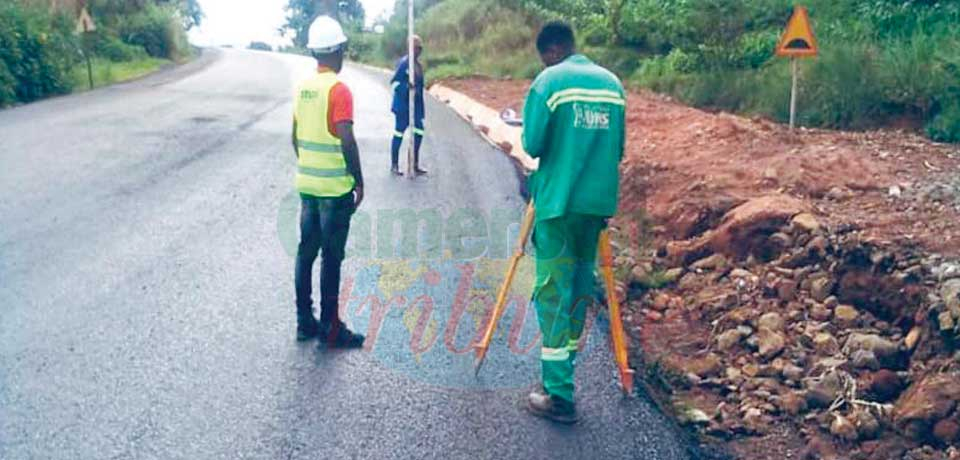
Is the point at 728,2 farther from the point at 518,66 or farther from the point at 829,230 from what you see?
the point at 829,230

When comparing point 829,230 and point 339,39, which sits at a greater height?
point 339,39

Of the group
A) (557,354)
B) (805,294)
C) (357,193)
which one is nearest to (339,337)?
(357,193)

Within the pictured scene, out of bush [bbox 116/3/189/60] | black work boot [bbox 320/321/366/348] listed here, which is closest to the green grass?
bush [bbox 116/3/189/60]

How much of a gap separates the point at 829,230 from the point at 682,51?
1282cm

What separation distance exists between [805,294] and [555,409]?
8.15ft

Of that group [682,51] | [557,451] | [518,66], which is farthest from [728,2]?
[557,451]

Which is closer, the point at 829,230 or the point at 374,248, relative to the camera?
the point at 829,230

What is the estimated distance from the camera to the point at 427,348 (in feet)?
20.4

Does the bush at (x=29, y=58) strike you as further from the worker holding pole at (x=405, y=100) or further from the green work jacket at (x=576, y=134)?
the green work jacket at (x=576, y=134)

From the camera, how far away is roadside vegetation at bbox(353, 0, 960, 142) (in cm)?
1209

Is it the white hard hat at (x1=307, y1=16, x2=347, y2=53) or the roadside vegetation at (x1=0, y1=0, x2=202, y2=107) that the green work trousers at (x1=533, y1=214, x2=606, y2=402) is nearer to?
the white hard hat at (x1=307, y1=16, x2=347, y2=53)

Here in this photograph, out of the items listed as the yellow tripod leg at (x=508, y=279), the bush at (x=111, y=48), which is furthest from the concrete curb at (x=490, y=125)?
the bush at (x=111, y=48)

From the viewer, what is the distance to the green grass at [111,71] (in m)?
27.7

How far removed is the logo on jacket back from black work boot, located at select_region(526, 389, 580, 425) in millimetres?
1384
